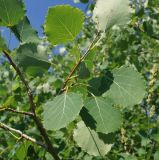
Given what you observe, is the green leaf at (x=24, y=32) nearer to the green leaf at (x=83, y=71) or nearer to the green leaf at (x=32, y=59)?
the green leaf at (x=32, y=59)

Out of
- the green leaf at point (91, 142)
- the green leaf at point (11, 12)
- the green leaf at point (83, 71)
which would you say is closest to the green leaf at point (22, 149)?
the green leaf at point (91, 142)

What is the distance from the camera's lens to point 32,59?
1407 mm

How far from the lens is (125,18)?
1.32m

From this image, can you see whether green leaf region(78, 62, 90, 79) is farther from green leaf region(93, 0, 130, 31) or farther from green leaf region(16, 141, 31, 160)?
green leaf region(16, 141, 31, 160)

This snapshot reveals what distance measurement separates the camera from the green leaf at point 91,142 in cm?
139

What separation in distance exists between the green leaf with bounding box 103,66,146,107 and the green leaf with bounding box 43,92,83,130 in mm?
109

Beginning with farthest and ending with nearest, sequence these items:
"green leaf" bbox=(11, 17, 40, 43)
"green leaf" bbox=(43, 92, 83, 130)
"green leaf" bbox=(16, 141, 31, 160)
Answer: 1. "green leaf" bbox=(16, 141, 31, 160)
2. "green leaf" bbox=(11, 17, 40, 43)
3. "green leaf" bbox=(43, 92, 83, 130)

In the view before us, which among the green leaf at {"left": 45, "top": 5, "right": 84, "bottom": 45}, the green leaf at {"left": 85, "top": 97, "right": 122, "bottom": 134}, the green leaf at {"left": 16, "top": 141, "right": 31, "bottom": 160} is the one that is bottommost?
the green leaf at {"left": 16, "top": 141, "right": 31, "bottom": 160}

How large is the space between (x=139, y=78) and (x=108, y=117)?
15 cm

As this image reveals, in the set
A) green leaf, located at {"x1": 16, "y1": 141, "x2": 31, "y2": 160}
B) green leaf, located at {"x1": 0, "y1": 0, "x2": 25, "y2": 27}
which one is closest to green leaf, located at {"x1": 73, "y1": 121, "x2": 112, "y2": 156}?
green leaf, located at {"x1": 16, "y1": 141, "x2": 31, "y2": 160}

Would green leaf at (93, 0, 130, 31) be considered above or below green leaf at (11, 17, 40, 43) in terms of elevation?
below

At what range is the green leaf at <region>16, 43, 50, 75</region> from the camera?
4.48 feet

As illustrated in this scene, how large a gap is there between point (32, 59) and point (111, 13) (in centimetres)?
29

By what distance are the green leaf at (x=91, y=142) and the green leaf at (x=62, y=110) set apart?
0.17 metres
